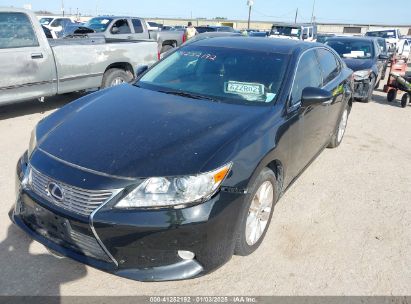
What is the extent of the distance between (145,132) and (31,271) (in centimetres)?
134

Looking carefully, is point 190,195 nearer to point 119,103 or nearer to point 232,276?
point 232,276

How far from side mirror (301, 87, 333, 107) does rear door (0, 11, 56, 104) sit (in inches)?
186

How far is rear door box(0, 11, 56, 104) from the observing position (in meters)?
5.75

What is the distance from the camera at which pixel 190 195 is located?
2.27 m

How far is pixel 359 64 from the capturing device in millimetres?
9016

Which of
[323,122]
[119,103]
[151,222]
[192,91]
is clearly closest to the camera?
[151,222]

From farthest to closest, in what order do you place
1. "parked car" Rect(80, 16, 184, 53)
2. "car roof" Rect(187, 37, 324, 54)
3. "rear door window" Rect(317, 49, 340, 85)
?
"parked car" Rect(80, 16, 184, 53), "rear door window" Rect(317, 49, 340, 85), "car roof" Rect(187, 37, 324, 54)

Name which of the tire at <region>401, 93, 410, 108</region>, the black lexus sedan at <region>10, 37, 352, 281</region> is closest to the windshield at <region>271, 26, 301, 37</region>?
the tire at <region>401, 93, 410, 108</region>

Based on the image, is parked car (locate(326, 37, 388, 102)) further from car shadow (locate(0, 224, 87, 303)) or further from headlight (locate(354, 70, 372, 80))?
car shadow (locate(0, 224, 87, 303))

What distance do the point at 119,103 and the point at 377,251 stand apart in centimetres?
263

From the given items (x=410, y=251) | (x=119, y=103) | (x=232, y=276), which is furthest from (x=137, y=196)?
(x=410, y=251)

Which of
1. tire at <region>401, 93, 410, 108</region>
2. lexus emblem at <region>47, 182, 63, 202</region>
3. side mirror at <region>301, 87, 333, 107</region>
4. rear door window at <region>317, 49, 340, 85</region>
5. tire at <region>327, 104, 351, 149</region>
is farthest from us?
tire at <region>401, 93, 410, 108</region>

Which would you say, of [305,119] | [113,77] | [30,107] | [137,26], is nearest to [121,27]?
[137,26]

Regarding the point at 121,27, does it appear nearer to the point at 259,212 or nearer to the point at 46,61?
the point at 46,61
